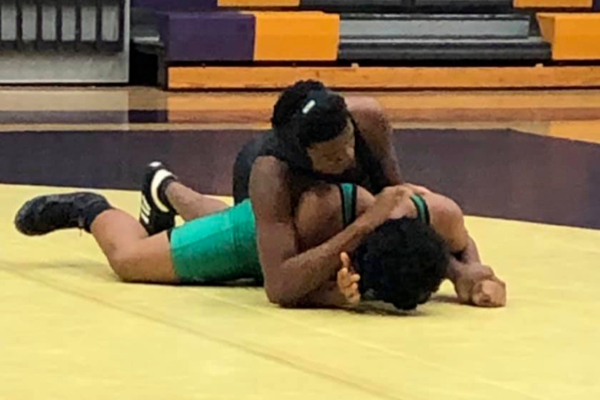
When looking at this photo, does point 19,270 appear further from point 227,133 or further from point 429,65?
point 429,65

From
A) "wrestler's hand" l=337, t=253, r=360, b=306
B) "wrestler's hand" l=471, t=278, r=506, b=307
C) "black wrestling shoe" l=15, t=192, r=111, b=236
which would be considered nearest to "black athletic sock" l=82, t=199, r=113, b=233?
"black wrestling shoe" l=15, t=192, r=111, b=236

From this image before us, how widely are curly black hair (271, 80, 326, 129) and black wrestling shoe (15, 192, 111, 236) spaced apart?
76 centimetres

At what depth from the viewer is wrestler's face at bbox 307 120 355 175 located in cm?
367

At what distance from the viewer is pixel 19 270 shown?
4270 mm

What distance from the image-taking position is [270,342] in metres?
3.48

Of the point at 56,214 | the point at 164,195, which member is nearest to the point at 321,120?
the point at 164,195

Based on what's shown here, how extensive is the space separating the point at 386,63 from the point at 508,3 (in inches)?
48.1

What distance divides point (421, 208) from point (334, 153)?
29cm

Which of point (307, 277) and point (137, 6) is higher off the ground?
point (307, 277)

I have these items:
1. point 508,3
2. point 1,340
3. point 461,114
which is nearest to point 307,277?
point 1,340

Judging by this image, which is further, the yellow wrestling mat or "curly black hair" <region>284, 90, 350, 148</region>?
"curly black hair" <region>284, 90, 350, 148</region>

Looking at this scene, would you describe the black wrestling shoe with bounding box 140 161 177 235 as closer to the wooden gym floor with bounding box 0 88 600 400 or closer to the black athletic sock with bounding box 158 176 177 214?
the black athletic sock with bounding box 158 176 177 214

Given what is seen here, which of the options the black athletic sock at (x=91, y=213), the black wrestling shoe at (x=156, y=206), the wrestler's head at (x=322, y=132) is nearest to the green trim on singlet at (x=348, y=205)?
the wrestler's head at (x=322, y=132)

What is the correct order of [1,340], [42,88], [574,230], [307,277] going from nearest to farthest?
[1,340] → [307,277] → [574,230] → [42,88]
